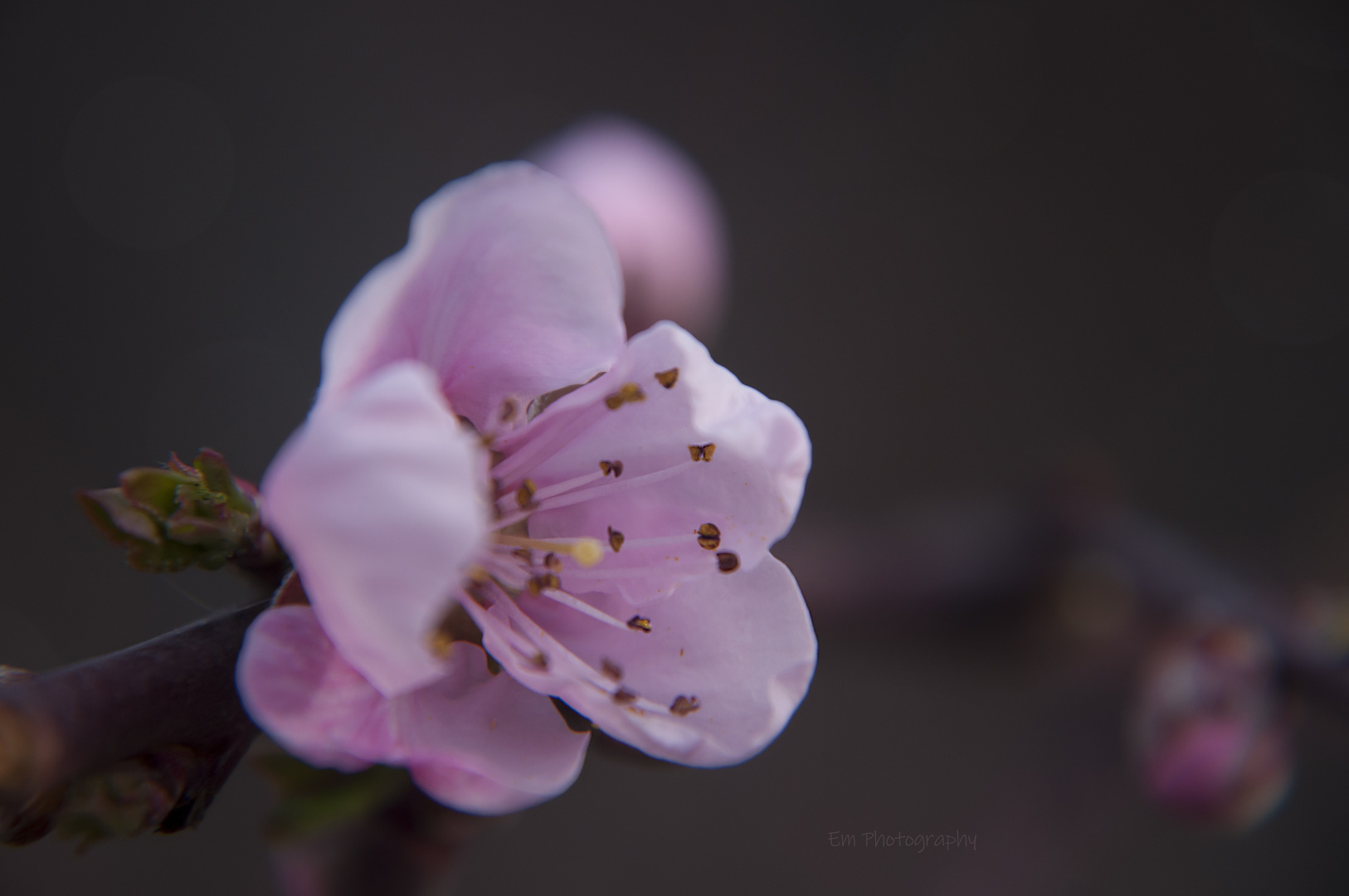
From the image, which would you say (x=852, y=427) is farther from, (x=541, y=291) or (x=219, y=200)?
(x=541, y=291)

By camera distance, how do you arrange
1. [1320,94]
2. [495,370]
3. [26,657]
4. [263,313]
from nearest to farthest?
[495,370] < [26,657] < [263,313] < [1320,94]

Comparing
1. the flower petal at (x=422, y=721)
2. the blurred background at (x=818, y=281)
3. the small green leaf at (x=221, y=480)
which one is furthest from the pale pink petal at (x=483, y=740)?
the blurred background at (x=818, y=281)

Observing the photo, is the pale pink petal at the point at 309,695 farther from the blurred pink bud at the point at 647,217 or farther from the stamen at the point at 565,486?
the blurred pink bud at the point at 647,217

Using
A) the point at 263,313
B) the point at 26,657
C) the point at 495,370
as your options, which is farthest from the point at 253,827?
the point at 495,370

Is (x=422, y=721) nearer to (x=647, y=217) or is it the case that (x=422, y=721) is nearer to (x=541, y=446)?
(x=541, y=446)

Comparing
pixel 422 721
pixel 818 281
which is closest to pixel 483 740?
pixel 422 721

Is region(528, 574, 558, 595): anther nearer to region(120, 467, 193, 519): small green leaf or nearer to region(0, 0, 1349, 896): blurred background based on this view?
region(120, 467, 193, 519): small green leaf

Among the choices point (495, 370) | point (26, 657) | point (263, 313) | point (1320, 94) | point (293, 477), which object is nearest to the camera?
point (293, 477)

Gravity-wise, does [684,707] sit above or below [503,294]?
below
